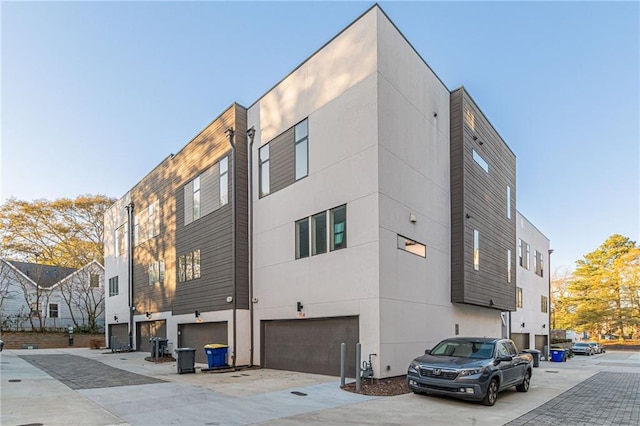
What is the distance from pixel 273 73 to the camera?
16281 millimetres

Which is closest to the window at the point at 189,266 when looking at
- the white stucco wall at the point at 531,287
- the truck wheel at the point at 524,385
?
the truck wheel at the point at 524,385

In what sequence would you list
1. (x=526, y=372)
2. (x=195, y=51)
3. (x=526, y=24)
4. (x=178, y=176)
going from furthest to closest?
1. (x=178, y=176)
2. (x=195, y=51)
3. (x=526, y=24)
4. (x=526, y=372)

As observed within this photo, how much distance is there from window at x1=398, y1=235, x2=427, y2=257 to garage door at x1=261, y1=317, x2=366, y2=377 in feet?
8.35

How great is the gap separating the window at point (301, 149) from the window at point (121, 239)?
17348 mm

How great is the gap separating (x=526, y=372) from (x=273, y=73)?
1265 centimetres

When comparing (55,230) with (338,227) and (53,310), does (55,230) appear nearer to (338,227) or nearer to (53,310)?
(53,310)

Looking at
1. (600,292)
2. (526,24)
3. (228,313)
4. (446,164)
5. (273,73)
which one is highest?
(526,24)

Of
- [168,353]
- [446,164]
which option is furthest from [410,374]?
[168,353]

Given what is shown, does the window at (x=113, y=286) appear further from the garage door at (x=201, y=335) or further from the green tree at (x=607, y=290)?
the green tree at (x=607, y=290)

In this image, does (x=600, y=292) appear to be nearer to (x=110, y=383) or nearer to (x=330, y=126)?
(x=330, y=126)

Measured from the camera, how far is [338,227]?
13.0 m

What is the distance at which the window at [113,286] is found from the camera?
2912 cm

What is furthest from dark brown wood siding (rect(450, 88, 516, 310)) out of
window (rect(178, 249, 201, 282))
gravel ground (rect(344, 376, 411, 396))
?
window (rect(178, 249, 201, 282))

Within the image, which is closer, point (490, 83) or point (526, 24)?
point (526, 24)
